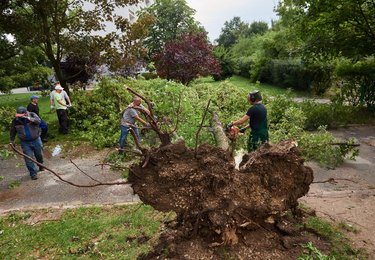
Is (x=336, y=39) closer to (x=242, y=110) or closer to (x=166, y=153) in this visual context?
(x=242, y=110)

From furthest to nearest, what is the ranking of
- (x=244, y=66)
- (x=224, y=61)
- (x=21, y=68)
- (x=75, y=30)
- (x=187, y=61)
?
1. (x=244, y=66)
2. (x=224, y=61)
3. (x=187, y=61)
4. (x=21, y=68)
5. (x=75, y=30)

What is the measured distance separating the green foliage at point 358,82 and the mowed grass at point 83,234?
10539mm

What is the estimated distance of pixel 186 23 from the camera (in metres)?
33.2

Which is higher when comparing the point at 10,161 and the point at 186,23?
the point at 186,23

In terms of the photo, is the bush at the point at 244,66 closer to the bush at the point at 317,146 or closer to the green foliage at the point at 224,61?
the green foliage at the point at 224,61

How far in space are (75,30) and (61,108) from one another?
3170 millimetres

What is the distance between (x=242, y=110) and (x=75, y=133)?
5.64 metres

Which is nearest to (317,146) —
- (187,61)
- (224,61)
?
(187,61)

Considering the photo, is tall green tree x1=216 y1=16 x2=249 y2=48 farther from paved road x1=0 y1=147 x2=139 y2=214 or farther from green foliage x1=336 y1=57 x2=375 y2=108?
paved road x1=0 y1=147 x2=139 y2=214

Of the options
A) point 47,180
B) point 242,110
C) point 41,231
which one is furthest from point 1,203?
point 242,110

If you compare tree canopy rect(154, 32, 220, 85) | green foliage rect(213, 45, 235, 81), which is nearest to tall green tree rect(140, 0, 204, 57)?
green foliage rect(213, 45, 235, 81)

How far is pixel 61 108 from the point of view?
37.0 ft

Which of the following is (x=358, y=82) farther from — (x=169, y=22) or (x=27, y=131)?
(x=169, y=22)

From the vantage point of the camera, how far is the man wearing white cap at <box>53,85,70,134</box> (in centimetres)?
1105
